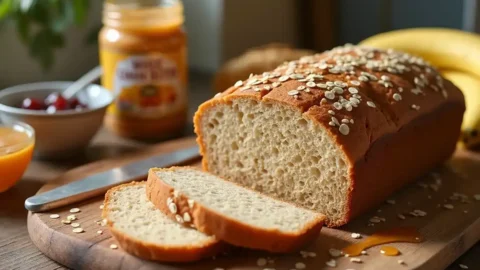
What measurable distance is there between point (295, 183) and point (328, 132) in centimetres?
22

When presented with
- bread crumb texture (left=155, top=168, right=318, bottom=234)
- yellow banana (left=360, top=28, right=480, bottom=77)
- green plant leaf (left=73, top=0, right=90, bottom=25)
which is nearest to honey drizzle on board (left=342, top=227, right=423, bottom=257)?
bread crumb texture (left=155, top=168, right=318, bottom=234)

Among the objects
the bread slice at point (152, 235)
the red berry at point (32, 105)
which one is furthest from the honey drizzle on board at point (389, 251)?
the red berry at point (32, 105)

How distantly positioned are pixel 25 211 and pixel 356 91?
1060 mm

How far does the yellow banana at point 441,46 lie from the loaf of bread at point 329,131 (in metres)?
0.46

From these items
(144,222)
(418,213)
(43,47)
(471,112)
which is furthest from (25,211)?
(471,112)

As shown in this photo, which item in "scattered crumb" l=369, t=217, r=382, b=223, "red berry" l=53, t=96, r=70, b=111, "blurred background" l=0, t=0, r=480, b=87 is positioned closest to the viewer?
"scattered crumb" l=369, t=217, r=382, b=223

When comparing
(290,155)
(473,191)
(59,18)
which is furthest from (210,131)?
(59,18)

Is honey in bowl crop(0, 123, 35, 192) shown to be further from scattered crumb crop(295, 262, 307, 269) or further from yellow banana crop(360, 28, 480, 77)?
yellow banana crop(360, 28, 480, 77)

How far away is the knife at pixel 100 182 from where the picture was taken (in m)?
2.03

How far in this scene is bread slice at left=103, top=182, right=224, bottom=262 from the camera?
1.69 metres

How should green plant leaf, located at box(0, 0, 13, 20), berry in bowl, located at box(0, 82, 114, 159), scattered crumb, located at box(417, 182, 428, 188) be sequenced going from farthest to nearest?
green plant leaf, located at box(0, 0, 13, 20) < berry in bowl, located at box(0, 82, 114, 159) < scattered crumb, located at box(417, 182, 428, 188)

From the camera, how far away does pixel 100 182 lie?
219 cm

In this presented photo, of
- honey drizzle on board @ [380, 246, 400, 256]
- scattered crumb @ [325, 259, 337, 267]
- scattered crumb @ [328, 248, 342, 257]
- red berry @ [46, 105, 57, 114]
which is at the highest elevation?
red berry @ [46, 105, 57, 114]

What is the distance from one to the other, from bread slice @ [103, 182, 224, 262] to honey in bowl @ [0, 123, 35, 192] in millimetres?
412
